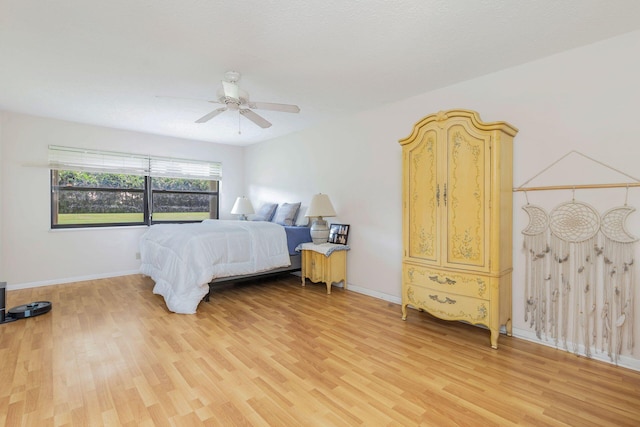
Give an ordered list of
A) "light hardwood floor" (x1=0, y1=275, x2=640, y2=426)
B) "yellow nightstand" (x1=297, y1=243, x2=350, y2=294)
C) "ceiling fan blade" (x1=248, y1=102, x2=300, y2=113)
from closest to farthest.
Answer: "light hardwood floor" (x1=0, y1=275, x2=640, y2=426), "ceiling fan blade" (x1=248, y1=102, x2=300, y2=113), "yellow nightstand" (x1=297, y1=243, x2=350, y2=294)

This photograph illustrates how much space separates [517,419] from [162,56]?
11.3 feet

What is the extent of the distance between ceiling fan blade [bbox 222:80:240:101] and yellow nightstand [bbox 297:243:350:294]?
2.10 metres

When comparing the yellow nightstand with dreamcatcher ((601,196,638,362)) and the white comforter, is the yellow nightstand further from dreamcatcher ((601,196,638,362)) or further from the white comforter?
dreamcatcher ((601,196,638,362))

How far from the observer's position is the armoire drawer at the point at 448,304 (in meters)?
2.44

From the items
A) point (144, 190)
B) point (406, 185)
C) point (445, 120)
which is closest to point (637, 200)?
point (445, 120)

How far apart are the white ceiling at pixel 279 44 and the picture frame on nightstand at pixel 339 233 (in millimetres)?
1628

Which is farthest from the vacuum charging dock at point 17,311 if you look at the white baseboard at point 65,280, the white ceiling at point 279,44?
the white ceiling at point 279,44

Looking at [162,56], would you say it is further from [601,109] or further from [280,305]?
[601,109]

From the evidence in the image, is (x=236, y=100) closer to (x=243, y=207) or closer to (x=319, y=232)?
(x=319, y=232)

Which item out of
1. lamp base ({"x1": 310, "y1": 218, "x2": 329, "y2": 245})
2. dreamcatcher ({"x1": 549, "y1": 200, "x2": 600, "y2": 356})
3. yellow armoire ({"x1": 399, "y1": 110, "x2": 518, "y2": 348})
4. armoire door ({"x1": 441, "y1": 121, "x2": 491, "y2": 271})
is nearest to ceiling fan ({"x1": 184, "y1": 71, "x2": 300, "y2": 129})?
yellow armoire ({"x1": 399, "y1": 110, "x2": 518, "y2": 348})

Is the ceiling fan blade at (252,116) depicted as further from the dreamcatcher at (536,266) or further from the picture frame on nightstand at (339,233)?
the dreamcatcher at (536,266)

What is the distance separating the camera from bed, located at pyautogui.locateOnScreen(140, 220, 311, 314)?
127 inches

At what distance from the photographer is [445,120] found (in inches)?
104

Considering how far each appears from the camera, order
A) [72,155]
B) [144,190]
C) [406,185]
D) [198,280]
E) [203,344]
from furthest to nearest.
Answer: [144,190] < [72,155] < [198,280] < [406,185] < [203,344]
